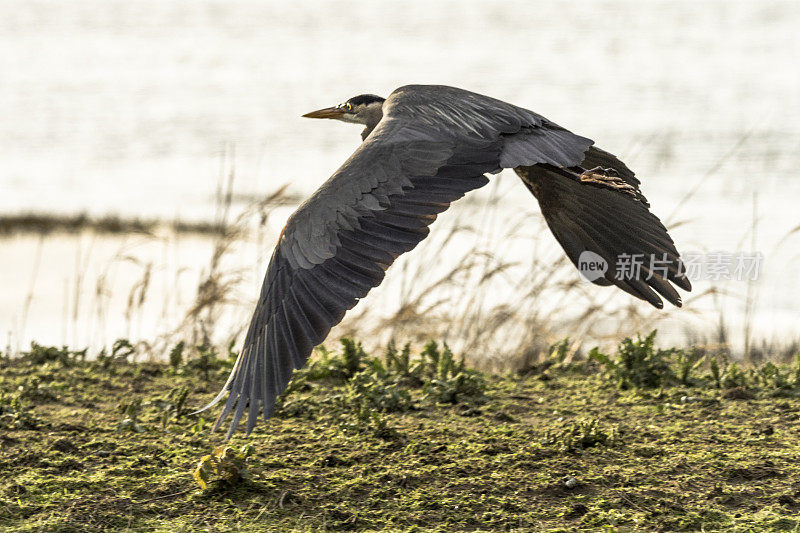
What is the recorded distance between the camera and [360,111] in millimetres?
5844

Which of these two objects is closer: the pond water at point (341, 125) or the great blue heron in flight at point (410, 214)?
the great blue heron in flight at point (410, 214)

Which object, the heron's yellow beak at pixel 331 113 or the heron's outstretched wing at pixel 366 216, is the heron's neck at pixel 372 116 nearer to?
the heron's yellow beak at pixel 331 113

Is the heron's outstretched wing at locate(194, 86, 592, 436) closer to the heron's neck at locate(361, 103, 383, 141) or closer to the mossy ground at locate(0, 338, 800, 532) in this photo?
the mossy ground at locate(0, 338, 800, 532)

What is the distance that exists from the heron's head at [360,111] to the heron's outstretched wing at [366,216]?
3.29 ft

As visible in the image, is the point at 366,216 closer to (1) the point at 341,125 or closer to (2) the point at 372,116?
(2) the point at 372,116

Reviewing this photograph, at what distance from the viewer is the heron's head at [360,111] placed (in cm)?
575

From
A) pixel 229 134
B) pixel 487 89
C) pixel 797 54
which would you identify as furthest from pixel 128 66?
pixel 797 54

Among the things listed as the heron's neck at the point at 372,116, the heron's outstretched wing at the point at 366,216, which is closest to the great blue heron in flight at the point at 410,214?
the heron's outstretched wing at the point at 366,216

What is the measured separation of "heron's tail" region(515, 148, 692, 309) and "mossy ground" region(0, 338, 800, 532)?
1.70 feet

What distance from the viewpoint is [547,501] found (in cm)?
380

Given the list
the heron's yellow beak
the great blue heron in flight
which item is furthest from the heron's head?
the great blue heron in flight

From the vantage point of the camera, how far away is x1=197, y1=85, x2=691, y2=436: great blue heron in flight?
149 inches

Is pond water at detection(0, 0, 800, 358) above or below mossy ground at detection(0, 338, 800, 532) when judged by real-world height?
above

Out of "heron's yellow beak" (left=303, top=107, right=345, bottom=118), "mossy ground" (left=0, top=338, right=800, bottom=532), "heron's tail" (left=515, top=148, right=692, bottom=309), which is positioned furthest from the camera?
"heron's yellow beak" (left=303, top=107, right=345, bottom=118)
